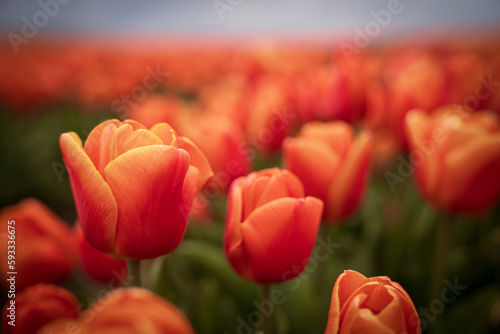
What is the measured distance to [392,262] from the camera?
796mm

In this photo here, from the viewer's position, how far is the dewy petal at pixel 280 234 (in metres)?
0.37

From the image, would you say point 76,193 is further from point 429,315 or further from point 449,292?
point 449,292

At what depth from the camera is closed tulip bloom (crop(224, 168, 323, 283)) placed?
38cm

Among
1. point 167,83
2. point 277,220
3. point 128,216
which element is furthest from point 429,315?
point 167,83

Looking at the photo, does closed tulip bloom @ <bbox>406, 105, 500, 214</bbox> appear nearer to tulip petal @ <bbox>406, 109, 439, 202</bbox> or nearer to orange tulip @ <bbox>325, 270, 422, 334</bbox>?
tulip petal @ <bbox>406, 109, 439, 202</bbox>

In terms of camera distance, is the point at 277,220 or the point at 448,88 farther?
the point at 448,88

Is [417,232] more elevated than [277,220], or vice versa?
[277,220]

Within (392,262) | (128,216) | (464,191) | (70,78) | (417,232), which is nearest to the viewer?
(128,216)

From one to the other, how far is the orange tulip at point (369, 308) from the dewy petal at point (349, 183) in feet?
0.85

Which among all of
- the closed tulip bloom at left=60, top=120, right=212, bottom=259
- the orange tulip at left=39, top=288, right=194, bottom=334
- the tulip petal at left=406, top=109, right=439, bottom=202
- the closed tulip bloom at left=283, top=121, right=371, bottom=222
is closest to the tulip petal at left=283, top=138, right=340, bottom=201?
the closed tulip bloom at left=283, top=121, right=371, bottom=222

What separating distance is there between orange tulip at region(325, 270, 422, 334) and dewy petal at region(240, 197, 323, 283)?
72 mm

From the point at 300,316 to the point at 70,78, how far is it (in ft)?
7.89

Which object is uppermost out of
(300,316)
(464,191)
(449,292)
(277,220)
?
(277,220)

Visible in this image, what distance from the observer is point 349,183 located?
57 cm
